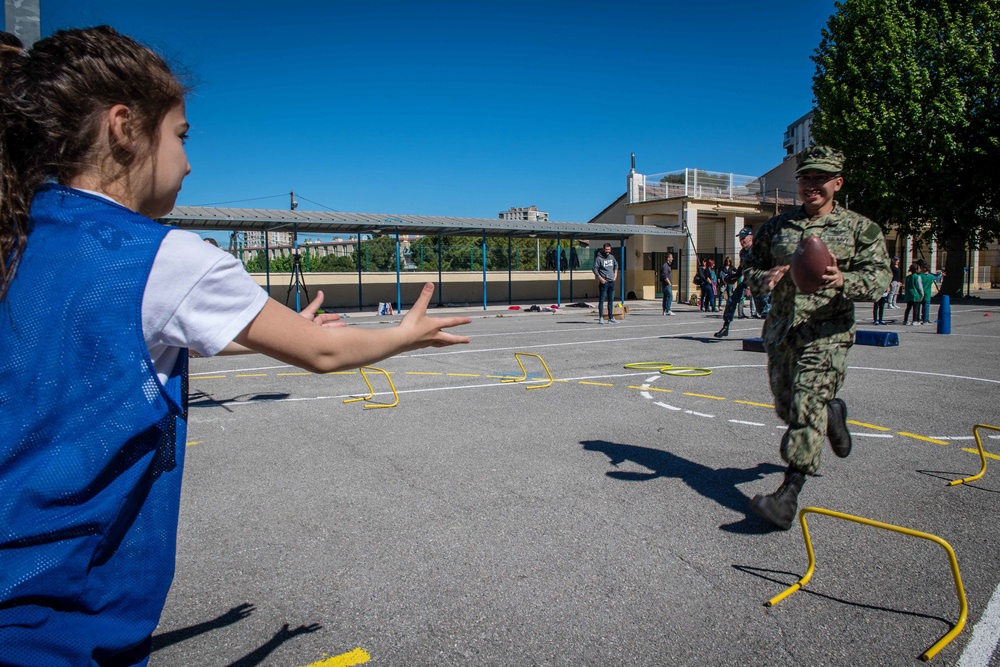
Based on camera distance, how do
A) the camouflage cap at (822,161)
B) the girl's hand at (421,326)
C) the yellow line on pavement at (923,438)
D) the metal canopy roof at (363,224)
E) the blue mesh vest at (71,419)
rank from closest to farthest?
the blue mesh vest at (71,419) < the girl's hand at (421,326) < the camouflage cap at (822,161) < the yellow line on pavement at (923,438) < the metal canopy roof at (363,224)

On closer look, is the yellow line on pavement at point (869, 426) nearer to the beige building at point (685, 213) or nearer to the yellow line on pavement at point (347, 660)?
the yellow line on pavement at point (347, 660)

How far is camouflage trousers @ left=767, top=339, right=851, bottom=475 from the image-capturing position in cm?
396

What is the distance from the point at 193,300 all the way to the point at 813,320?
3.84m

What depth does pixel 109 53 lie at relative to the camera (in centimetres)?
126

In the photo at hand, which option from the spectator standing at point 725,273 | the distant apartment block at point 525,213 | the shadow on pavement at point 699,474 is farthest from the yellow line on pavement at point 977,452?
the distant apartment block at point 525,213

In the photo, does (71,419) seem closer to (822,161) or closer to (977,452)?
A: (822,161)

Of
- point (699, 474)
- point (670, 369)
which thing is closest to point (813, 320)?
point (699, 474)

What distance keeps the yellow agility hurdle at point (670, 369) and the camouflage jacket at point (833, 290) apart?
5399 mm

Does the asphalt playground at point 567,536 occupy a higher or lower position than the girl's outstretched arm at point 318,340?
lower

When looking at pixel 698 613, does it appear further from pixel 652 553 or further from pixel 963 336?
pixel 963 336

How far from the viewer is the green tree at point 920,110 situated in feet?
90.4

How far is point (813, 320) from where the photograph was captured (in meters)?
4.08

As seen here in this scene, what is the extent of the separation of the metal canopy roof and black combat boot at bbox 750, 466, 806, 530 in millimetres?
19701

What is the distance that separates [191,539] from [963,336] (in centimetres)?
1706
